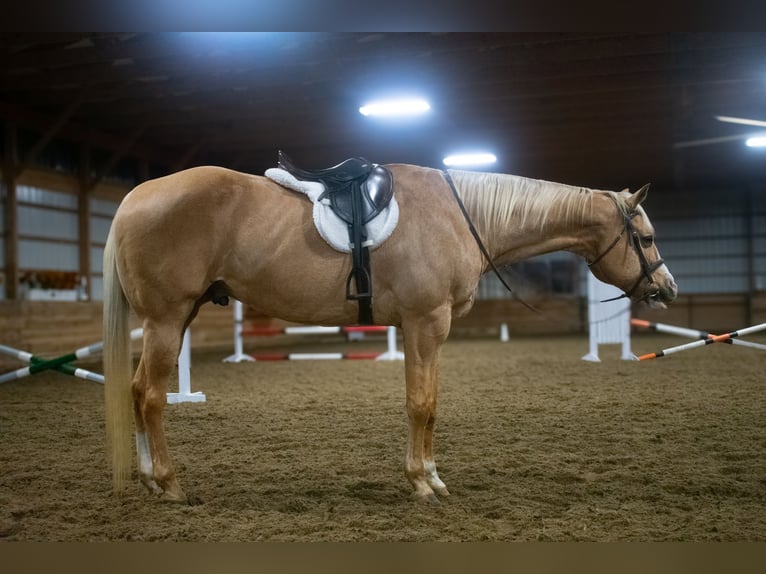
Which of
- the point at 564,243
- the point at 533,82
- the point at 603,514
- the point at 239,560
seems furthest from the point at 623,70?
the point at 239,560

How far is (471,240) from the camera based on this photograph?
309 cm

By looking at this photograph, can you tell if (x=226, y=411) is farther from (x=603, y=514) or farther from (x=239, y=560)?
(x=603, y=514)

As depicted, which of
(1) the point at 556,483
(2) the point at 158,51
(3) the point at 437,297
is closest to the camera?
(3) the point at 437,297

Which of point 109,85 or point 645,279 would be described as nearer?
point 645,279

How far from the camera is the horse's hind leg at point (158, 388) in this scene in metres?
2.90

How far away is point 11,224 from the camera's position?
10172mm

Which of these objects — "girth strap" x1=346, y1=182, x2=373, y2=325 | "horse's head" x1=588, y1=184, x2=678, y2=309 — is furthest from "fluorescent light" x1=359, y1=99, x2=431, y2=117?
"girth strap" x1=346, y1=182, x2=373, y2=325

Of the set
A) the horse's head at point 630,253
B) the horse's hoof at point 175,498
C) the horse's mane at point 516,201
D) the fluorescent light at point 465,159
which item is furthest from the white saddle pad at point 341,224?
the fluorescent light at point 465,159

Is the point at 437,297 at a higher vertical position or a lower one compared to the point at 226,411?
higher

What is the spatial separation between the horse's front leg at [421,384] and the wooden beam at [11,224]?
9297 millimetres

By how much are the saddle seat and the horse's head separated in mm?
1114

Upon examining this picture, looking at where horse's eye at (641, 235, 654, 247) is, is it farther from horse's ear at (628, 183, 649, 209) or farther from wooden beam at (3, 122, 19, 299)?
wooden beam at (3, 122, 19, 299)

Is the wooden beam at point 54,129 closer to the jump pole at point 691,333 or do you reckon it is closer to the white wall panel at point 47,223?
the white wall panel at point 47,223

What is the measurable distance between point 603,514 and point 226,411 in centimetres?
337
